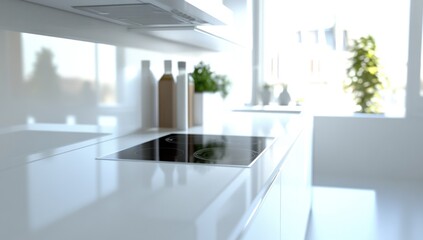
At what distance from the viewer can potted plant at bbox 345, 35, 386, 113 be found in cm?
518

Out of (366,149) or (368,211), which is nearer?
(368,211)

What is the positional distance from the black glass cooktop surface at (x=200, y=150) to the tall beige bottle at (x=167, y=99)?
0.91 feet

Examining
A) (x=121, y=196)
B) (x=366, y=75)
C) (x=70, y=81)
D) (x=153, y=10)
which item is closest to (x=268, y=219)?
(x=121, y=196)

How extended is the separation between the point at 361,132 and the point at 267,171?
154 inches

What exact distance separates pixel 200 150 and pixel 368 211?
2461 mm

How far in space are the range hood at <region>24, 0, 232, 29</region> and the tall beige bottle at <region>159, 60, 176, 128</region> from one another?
0.53 m

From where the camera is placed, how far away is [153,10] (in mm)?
1647

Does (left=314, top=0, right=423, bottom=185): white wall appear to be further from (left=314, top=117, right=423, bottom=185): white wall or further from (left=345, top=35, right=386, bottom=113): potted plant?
(left=345, top=35, right=386, bottom=113): potted plant

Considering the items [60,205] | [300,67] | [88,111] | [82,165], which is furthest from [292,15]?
[60,205]

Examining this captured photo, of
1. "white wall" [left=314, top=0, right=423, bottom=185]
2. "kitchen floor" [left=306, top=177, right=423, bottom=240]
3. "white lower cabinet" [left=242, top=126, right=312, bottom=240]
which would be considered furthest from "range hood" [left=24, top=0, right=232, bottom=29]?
"white wall" [left=314, top=0, right=423, bottom=185]

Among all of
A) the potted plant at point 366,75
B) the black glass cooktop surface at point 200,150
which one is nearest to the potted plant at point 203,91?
the black glass cooktop surface at point 200,150

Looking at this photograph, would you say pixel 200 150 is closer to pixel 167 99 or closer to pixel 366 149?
pixel 167 99

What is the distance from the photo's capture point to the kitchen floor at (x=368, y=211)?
11.0 feet

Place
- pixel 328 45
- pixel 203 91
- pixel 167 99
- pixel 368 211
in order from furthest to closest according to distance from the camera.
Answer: pixel 328 45, pixel 368 211, pixel 203 91, pixel 167 99
